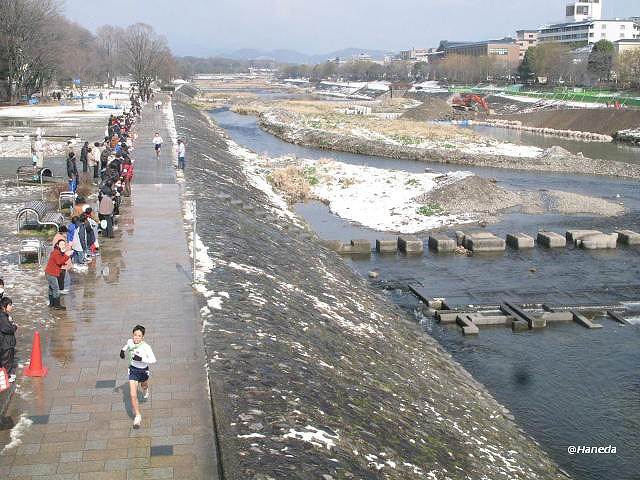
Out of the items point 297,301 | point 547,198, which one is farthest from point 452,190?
point 297,301

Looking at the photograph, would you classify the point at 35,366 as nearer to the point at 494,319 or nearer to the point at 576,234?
the point at 494,319

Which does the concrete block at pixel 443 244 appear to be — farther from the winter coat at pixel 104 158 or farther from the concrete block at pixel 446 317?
the winter coat at pixel 104 158

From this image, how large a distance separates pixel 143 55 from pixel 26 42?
108ft

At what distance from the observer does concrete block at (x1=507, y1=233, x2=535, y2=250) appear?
28.0m

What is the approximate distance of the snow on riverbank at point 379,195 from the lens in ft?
107

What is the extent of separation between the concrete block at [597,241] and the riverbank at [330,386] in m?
11.6

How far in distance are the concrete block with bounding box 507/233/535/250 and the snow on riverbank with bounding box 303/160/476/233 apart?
13.7 feet

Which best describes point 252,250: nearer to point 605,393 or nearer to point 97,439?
point 605,393

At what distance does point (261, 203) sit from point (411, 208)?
27.0ft

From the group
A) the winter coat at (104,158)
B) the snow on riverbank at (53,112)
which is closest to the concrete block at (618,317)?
the winter coat at (104,158)

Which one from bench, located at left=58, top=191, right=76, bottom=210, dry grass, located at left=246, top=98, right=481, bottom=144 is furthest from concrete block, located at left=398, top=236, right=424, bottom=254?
dry grass, located at left=246, top=98, right=481, bottom=144

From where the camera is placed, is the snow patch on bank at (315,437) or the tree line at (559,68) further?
the tree line at (559,68)

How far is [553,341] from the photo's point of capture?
18.8 metres

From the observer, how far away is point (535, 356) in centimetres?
1777
